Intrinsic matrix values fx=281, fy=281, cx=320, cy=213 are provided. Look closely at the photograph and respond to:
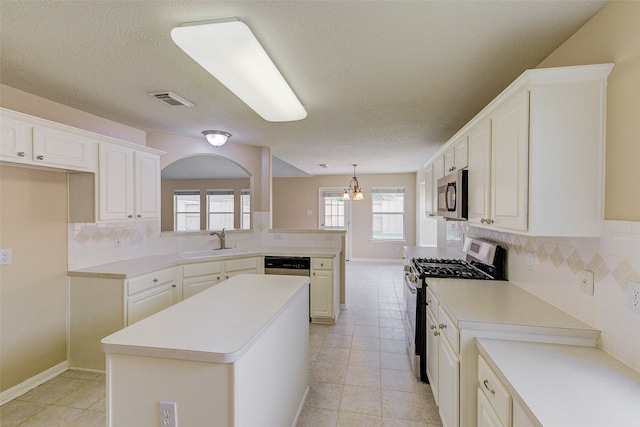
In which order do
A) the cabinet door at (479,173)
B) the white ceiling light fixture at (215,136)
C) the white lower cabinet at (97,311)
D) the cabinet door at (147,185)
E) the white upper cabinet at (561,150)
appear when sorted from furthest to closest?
the white ceiling light fixture at (215,136), the cabinet door at (147,185), the white lower cabinet at (97,311), the cabinet door at (479,173), the white upper cabinet at (561,150)

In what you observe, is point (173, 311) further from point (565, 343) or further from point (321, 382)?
point (565, 343)

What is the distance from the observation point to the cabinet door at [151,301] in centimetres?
253

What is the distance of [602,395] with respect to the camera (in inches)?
37.4

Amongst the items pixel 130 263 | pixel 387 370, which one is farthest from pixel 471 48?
pixel 130 263

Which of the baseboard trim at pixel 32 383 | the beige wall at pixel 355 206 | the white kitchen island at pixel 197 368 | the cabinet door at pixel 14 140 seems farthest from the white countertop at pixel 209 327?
the beige wall at pixel 355 206

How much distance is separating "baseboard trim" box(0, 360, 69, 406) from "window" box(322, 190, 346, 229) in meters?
6.07

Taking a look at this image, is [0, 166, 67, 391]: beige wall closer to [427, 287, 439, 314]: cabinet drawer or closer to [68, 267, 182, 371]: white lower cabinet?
[68, 267, 182, 371]: white lower cabinet

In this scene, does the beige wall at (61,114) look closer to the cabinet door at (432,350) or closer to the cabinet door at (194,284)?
the cabinet door at (194,284)

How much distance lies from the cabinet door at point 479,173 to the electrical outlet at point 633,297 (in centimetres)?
70

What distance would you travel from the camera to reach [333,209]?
7.93 meters

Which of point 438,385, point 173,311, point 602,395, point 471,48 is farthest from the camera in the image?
point 438,385

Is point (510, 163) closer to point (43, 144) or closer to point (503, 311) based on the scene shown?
point (503, 311)

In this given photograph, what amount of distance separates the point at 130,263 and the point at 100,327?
0.64 m

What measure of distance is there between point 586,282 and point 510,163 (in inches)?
26.9
